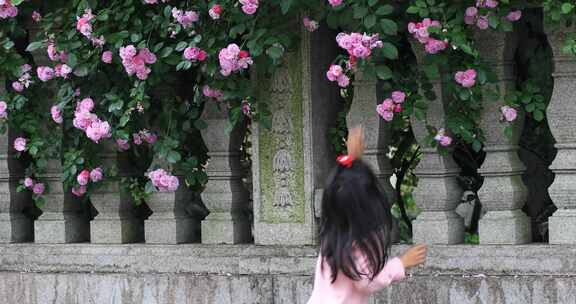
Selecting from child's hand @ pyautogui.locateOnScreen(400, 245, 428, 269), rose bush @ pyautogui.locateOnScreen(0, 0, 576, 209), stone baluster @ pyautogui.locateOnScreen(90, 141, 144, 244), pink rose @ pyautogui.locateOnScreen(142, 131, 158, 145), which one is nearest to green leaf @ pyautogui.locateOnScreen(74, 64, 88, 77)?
rose bush @ pyautogui.locateOnScreen(0, 0, 576, 209)

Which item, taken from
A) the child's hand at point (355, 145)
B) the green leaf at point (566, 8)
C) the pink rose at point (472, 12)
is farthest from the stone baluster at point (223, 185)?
the child's hand at point (355, 145)

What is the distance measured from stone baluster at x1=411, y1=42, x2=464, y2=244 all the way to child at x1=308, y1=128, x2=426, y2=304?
1446 millimetres

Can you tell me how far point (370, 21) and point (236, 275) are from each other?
150 centimetres

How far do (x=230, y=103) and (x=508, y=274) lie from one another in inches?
59.4

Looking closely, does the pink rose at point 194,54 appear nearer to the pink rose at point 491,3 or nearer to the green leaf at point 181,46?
the green leaf at point 181,46

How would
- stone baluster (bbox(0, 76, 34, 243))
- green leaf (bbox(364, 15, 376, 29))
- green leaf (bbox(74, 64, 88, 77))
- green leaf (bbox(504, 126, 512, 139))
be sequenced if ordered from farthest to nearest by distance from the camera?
stone baluster (bbox(0, 76, 34, 243)) → green leaf (bbox(74, 64, 88, 77)) → green leaf (bbox(504, 126, 512, 139)) → green leaf (bbox(364, 15, 376, 29))

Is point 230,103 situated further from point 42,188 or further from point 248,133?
point 42,188

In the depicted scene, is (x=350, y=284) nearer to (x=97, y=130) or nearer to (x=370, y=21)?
(x=370, y=21)

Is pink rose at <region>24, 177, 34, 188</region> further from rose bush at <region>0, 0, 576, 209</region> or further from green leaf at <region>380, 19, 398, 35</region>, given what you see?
green leaf at <region>380, 19, 398, 35</region>

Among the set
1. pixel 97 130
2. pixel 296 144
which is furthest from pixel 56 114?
pixel 296 144

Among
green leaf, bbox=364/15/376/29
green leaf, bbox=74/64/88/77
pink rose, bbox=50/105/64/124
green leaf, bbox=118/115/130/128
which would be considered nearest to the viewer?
green leaf, bbox=364/15/376/29

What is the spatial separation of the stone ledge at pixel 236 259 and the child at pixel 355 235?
4.33 feet

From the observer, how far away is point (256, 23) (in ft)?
22.8

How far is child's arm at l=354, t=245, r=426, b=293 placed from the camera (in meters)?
5.41
